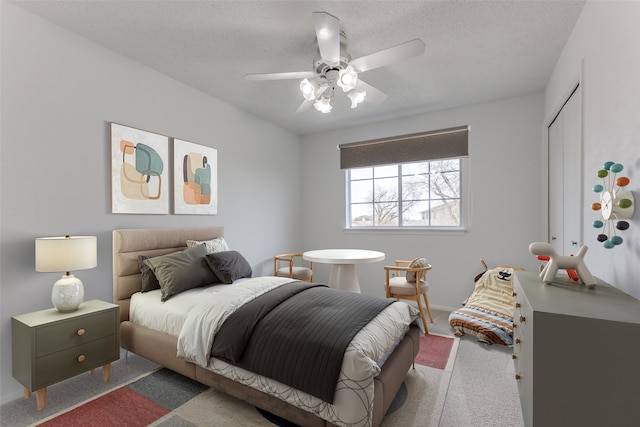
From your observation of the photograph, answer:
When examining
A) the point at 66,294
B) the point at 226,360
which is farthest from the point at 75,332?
the point at 226,360

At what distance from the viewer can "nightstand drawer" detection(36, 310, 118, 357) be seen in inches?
73.2

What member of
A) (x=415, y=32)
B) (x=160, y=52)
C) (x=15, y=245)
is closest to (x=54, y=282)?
(x=15, y=245)

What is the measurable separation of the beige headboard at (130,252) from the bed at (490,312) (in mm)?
3106

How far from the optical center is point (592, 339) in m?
1.00

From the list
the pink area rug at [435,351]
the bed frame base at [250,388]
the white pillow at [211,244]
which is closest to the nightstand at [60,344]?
the bed frame base at [250,388]

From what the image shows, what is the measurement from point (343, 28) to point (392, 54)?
1.81ft

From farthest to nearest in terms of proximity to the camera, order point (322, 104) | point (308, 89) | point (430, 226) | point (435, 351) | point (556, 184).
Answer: point (430, 226) → point (556, 184) → point (435, 351) → point (322, 104) → point (308, 89)

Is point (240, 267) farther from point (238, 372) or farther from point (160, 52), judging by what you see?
point (160, 52)

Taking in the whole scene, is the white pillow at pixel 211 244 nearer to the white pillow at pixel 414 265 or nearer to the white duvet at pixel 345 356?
the white duvet at pixel 345 356

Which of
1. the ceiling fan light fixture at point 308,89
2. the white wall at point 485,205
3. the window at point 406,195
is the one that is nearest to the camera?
the ceiling fan light fixture at point 308,89

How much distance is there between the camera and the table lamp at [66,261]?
1.94 meters

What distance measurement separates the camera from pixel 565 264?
4.94 ft

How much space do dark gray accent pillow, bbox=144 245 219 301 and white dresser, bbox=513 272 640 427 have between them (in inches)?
95.0

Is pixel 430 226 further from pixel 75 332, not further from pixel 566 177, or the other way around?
pixel 75 332
